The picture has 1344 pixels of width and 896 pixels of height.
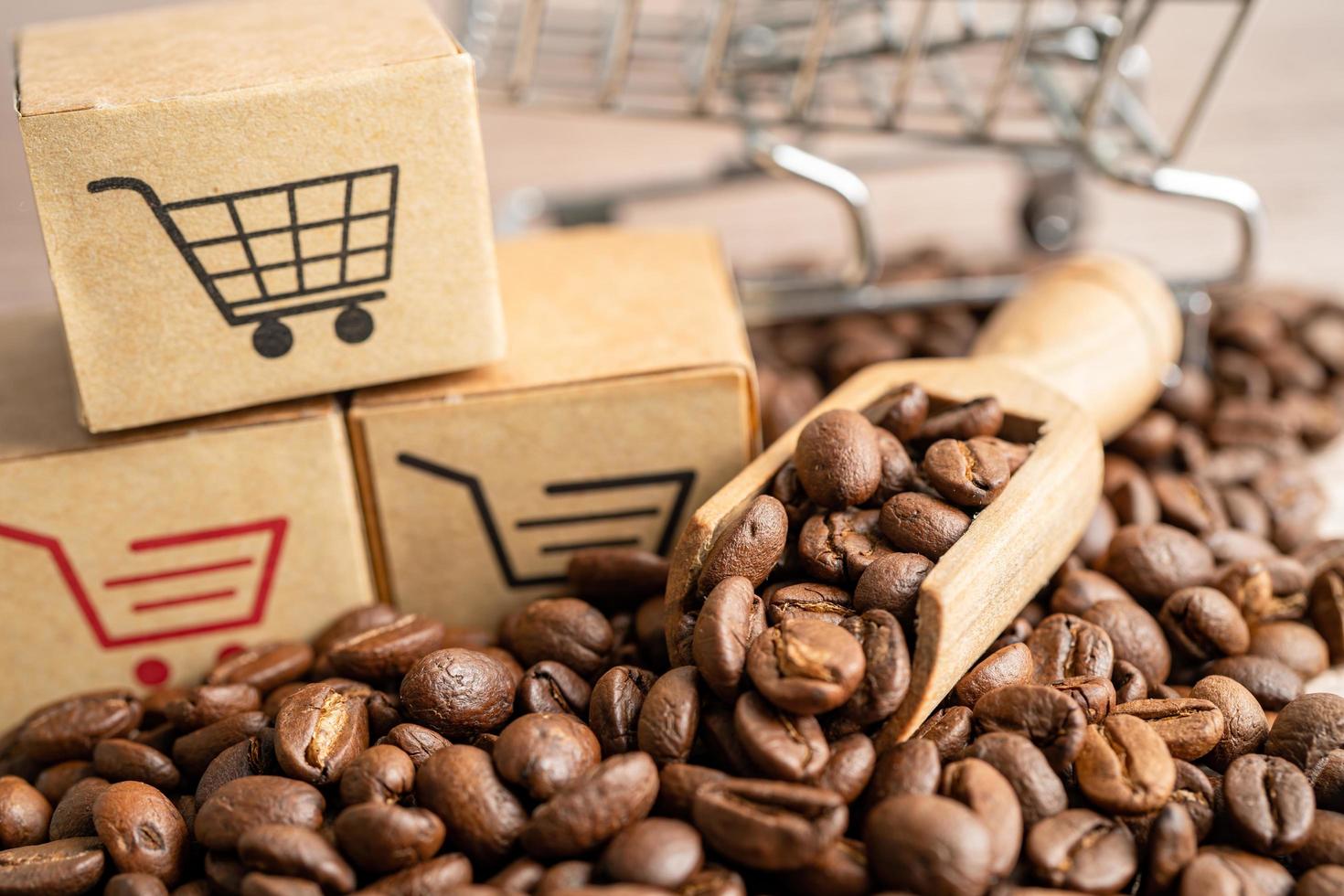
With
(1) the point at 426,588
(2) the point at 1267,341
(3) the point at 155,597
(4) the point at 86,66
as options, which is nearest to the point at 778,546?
(1) the point at 426,588

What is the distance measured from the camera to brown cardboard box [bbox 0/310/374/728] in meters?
1.14

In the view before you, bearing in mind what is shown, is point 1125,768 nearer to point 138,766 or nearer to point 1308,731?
point 1308,731

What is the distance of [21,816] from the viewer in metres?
1.01

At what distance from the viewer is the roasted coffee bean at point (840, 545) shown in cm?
99

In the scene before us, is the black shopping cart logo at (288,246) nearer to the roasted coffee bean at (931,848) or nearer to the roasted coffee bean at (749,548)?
the roasted coffee bean at (749,548)

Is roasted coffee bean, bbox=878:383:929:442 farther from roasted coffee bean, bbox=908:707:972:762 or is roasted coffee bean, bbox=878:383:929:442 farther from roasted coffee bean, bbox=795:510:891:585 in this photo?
roasted coffee bean, bbox=908:707:972:762

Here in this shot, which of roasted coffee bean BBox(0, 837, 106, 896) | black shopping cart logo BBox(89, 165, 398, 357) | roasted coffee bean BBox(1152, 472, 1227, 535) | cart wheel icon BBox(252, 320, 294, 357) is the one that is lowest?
roasted coffee bean BBox(1152, 472, 1227, 535)

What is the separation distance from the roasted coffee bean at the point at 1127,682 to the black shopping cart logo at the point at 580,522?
0.45 m

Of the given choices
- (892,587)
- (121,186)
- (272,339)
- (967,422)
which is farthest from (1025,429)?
(121,186)

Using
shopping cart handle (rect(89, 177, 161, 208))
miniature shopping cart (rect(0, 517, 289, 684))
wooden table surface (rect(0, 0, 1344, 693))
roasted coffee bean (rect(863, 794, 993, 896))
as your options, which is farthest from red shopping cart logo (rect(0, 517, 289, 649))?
wooden table surface (rect(0, 0, 1344, 693))

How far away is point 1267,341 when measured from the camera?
69.1 inches

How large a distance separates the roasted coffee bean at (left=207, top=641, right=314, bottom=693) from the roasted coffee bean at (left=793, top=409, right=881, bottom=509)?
1.73 ft

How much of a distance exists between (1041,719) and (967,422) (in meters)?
0.30

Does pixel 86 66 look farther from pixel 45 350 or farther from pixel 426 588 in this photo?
pixel 426 588
